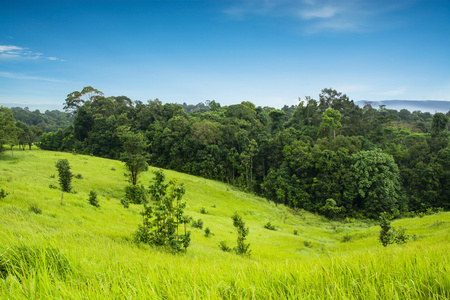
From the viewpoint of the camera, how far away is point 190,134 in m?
49.2

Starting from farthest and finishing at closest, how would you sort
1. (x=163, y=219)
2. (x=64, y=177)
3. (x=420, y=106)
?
(x=420, y=106) → (x=64, y=177) → (x=163, y=219)

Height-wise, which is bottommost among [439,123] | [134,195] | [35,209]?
[134,195]

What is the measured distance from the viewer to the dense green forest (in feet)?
108

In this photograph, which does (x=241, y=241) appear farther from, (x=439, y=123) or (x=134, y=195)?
(x=439, y=123)

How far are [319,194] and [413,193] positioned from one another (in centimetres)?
1365

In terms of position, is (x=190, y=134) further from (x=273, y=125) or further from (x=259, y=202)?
(x=259, y=202)

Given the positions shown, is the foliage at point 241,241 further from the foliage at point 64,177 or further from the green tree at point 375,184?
the green tree at point 375,184

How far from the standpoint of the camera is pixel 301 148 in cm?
3947

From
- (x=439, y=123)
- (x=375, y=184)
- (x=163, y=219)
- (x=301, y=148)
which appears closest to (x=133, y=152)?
(x=163, y=219)

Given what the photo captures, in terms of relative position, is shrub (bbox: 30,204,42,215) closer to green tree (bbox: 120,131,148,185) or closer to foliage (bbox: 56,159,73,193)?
foliage (bbox: 56,159,73,193)

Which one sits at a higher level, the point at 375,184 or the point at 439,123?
the point at 439,123

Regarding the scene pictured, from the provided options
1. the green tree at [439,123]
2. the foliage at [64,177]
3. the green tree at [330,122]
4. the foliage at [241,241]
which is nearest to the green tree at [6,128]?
the foliage at [64,177]

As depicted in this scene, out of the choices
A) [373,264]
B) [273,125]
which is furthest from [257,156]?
[373,264]

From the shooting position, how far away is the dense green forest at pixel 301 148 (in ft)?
108
